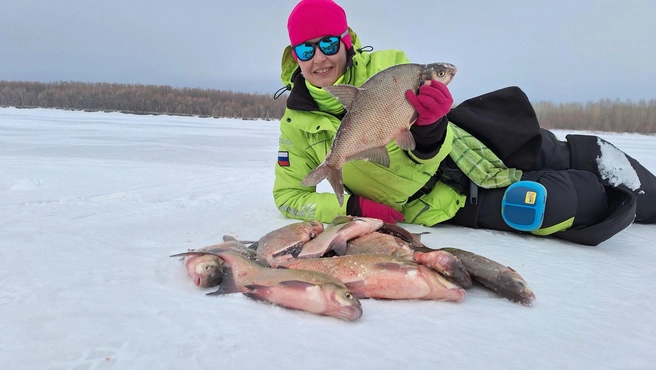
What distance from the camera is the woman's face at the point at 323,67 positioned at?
10.5ft

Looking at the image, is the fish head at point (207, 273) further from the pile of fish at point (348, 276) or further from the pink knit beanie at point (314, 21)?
the pink knit beanie at point (314, 21)

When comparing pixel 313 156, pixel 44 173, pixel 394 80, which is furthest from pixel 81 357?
pixel 44 173

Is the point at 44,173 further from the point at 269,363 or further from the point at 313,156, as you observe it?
the point at 269,363

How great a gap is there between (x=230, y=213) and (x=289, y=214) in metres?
0.60

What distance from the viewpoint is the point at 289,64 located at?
3.82 m

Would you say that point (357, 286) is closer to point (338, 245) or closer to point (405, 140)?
point (338, 245)

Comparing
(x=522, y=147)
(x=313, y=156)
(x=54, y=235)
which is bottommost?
(x=54, y=235)

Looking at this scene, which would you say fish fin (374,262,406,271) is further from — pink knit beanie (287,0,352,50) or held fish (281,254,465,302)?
pink knit beanie (287,0,352,50)

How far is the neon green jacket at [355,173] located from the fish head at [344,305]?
1.61 metres

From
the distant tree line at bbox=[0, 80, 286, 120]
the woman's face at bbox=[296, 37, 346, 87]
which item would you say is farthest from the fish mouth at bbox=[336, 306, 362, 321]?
the distant tree line at bbox=[0, 80, 286, 120]

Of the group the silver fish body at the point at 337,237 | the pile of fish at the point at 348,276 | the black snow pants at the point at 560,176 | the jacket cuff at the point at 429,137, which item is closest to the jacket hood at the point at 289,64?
the black snow pants at the point at 560,176

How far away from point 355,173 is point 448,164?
2.54ft

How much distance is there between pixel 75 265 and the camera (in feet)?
7.45

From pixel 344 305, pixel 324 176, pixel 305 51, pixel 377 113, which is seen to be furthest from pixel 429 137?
pixel 344 305
